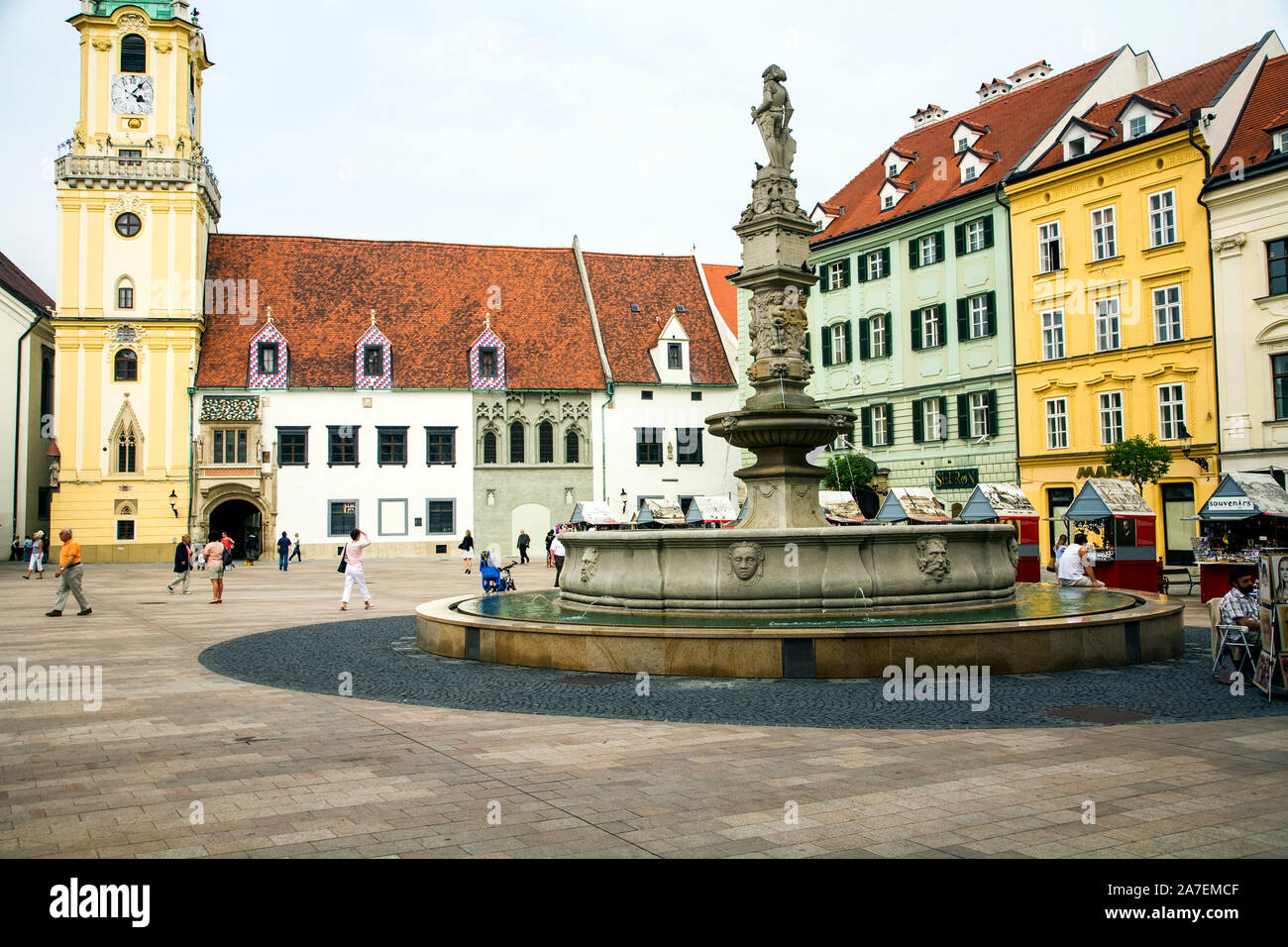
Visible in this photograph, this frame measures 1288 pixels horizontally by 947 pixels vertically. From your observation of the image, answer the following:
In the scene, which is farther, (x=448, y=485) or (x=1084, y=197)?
(x=448, y=485)

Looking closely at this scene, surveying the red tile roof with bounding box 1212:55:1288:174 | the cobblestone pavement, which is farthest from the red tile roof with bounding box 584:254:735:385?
the cobblestone pavement

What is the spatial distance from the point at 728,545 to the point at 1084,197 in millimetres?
30389

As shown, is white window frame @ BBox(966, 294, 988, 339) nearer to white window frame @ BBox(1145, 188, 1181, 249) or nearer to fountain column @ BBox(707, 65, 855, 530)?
A: white window frame @ BBox(1145, 188, 1181, 249)

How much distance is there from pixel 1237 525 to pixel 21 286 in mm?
61809

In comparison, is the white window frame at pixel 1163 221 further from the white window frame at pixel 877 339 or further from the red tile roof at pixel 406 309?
the red tile roof at pixel 406 309

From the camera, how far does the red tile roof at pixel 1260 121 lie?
3250 cm

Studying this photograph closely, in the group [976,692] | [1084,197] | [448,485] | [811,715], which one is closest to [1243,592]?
[976,692]

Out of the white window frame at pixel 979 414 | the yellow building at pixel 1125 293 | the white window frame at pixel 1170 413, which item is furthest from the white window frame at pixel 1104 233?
the white window frame at pixel 979 414

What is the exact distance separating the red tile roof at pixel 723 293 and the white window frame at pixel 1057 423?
2306 cm

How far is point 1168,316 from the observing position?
35.2 metres
